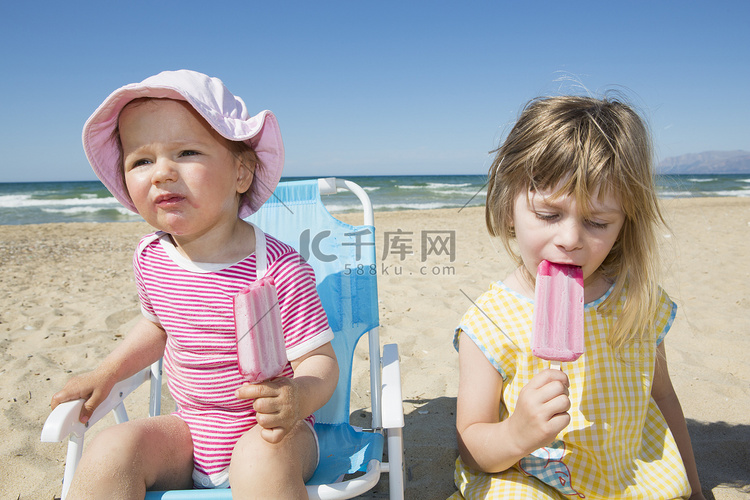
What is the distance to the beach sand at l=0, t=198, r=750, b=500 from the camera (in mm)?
2250

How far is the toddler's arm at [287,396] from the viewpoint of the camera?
3.88 feet

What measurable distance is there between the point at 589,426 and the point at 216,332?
1237 mm

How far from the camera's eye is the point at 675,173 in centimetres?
167

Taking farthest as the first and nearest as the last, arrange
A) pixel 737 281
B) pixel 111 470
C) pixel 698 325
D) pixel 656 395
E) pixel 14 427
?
pixel 737 281, pixel 698 325, pixel 14 427, pixel 656 395, pixel 111 470

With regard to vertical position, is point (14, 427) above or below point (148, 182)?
below

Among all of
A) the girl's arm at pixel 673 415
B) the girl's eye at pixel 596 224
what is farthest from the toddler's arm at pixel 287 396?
the girl's arm at pixel 673 415

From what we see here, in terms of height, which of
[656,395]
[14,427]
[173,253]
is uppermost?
[173,253]

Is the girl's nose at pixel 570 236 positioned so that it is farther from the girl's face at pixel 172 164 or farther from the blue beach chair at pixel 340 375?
the girl's face at pixel 172 164

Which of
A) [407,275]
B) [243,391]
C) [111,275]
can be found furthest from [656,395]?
[111,275]

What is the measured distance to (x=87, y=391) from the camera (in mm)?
1630

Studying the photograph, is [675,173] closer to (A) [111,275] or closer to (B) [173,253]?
(B) [173,253]

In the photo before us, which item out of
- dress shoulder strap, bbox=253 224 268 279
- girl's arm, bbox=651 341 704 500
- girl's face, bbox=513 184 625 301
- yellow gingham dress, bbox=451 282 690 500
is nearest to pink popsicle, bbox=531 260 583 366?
girl's face, bbox=513 184 625 301

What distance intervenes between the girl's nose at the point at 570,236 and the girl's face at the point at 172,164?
103 centimetres

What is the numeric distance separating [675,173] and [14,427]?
3184mm
